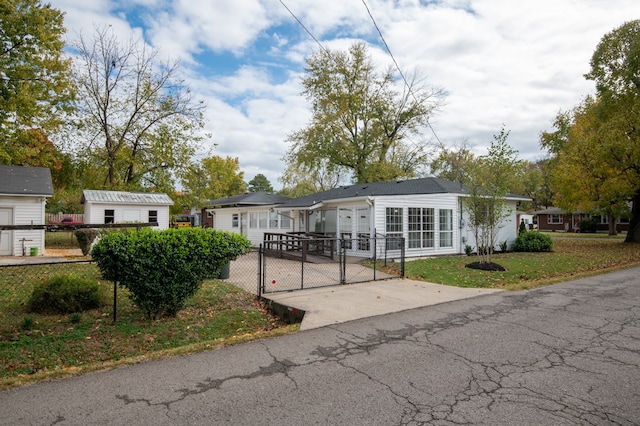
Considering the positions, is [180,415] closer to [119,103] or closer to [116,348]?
[116,348]

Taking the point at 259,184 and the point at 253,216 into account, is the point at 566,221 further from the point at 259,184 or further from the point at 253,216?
the point at 259,184

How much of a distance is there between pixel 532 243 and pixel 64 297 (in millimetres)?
19161

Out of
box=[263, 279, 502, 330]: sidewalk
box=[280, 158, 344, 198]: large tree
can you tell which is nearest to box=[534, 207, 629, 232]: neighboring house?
box=[280, 158, 344, 198]: large tree

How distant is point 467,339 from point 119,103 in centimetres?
2650

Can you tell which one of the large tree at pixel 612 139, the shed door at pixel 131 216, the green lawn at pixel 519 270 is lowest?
the green lawn at pixel 519 270

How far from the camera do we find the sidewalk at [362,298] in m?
6.88

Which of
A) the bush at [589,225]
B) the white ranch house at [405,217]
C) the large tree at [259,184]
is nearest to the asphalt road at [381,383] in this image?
the white ranch house at [405,217]

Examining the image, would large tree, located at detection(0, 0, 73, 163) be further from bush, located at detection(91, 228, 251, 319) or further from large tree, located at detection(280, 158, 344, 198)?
large tree, located at detection(280, 158, 344, 198)

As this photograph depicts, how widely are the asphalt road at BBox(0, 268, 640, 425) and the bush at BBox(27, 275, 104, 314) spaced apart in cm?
353

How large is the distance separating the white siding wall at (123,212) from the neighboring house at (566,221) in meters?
41.1

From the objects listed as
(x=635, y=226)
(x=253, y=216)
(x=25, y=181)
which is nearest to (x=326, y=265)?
(x=253, y=216)

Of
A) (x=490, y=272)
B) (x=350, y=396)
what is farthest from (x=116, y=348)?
(x=490, y=272)

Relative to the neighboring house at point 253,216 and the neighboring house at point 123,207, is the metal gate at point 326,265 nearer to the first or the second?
the neighboring house at point 253,216

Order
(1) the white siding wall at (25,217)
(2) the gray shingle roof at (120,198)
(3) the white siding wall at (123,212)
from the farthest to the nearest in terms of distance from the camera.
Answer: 1. (2) the gray shingle roof at (120,198)
2. (3) the white siding wall at (123,212)
3. (1) the white siding wall at (25,217)
